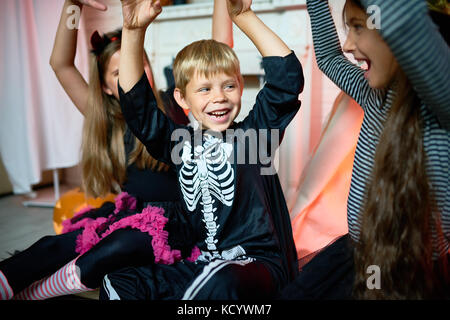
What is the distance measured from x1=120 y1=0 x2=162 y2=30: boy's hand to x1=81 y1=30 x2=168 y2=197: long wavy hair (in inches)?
16.7

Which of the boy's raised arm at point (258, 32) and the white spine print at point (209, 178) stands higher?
the boy's raised arm at point (258, 32)

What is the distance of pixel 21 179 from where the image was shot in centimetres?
195

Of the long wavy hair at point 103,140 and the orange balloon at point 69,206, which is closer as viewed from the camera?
the long wavy hair at point 103,140

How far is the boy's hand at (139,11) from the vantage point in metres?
0.72

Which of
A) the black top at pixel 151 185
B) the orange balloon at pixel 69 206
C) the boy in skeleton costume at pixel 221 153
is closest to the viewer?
the boy in skeleton costume at pixel 221 153

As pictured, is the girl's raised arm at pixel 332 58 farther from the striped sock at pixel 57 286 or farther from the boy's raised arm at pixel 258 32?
the striped sock at pixel 57 286

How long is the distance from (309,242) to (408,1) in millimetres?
754

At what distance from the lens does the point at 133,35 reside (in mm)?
754

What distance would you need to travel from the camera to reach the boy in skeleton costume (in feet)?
2.55

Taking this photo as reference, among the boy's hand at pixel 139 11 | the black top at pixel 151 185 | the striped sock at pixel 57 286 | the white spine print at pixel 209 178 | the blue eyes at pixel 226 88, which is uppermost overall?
the boy's hand at pixel 139 11

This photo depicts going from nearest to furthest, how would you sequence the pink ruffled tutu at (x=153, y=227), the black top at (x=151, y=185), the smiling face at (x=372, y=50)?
the smiling face at (x=372, y=50) → the pink ruffled tutu at (x=153, y=227) → the black top at (x=151, y=185)

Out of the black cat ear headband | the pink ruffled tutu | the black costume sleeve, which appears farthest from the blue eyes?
the black cat ear headband

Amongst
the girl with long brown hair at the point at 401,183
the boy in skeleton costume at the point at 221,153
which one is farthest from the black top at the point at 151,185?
the girl with long brown hair at the point at 401,183

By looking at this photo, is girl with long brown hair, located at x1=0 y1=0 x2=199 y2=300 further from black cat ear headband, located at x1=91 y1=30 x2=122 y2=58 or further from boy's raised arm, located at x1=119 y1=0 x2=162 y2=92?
boy's raised arm, located at x1=119 y1=0 x2=162 y2=92
